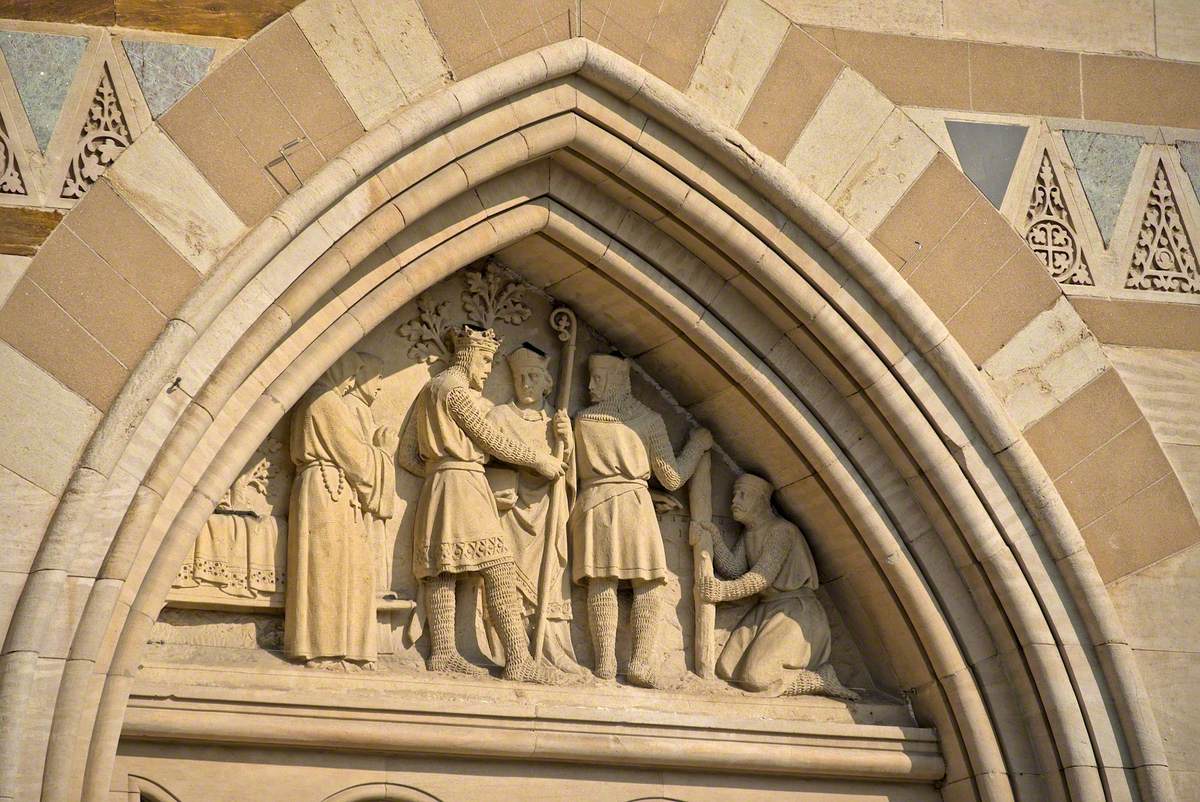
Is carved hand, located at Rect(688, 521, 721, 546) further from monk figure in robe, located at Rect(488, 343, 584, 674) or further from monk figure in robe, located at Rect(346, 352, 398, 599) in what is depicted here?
monk figure in robe, located at Rect(346, 352, 398, 599)

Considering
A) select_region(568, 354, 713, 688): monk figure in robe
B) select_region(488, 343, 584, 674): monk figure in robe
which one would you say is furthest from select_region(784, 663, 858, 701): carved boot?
select_region(488, 343, 584, 674): monk figure in robe

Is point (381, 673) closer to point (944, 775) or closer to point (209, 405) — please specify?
point (209, 405)

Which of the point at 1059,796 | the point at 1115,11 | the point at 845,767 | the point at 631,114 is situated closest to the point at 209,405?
the point at 631,114

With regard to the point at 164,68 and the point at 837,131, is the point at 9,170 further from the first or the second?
the point at 837,131

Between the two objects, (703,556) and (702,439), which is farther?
(702,439)

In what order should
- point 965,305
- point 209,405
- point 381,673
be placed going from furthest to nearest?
point 965,305, point 381,673, point 209,405

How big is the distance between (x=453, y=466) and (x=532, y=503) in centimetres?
34

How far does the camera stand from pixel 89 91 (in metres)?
6.10

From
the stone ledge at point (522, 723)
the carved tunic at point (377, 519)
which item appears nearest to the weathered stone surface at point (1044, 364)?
the stone ledge at point (522, 723)

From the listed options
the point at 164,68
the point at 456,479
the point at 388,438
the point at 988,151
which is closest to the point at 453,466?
the point at 456,479

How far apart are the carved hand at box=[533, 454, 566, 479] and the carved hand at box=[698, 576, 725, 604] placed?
621 millimetres

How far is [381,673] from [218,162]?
167 centimetres

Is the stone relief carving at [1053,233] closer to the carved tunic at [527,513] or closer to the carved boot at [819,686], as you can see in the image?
the carved boot at [819,686]

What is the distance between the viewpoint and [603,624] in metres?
6.76
